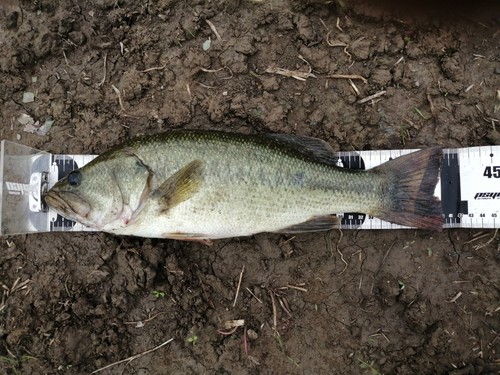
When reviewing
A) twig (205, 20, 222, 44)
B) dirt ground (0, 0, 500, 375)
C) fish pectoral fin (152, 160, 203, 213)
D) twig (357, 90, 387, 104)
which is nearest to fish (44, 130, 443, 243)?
fish pectoral fin (152, 160, 203, 213)

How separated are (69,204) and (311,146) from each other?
7.86 ft

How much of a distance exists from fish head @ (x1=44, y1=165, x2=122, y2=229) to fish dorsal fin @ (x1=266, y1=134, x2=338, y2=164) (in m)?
1.64

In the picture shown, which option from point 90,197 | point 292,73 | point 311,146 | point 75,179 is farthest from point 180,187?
point 292,73

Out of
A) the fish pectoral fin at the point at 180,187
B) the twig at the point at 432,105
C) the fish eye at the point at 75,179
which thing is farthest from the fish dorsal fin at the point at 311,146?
the fish eye at the point at 75,179

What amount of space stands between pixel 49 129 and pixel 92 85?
675 mm

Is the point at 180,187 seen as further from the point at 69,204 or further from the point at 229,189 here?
the point at 69,204

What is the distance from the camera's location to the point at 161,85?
16.3 ft

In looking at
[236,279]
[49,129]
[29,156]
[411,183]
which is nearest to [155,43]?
[49,129]

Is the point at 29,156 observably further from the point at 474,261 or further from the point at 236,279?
the point at 474,261

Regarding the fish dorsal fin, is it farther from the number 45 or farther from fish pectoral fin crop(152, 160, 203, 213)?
the number 45

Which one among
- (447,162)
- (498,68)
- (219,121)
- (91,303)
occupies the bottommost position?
(91,303)

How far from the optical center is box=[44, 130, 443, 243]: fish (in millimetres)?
4219

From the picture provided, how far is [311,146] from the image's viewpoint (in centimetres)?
453

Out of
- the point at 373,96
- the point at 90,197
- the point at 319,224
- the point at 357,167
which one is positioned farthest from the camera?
the point at 373,96
